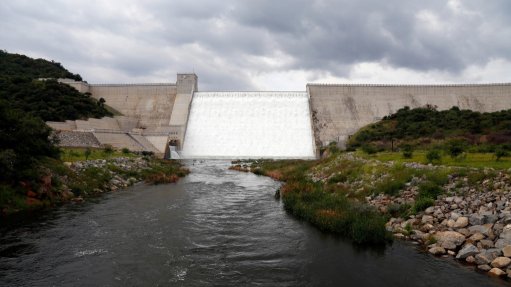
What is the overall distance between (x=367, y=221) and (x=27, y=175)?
48.9ft

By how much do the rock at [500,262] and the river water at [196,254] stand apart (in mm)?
586

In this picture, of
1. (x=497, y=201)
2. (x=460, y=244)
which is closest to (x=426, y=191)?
(x=497, y=201)

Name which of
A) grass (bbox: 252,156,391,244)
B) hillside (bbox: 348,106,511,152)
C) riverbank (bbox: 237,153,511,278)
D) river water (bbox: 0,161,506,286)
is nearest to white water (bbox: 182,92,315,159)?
hillside (bbox: 348,106,511,152)

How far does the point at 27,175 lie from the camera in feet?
57.2

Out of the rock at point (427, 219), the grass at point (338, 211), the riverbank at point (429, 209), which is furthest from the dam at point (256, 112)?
the rock at point (427, 219)

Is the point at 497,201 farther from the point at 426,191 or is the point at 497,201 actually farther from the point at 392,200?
the point at 392,200

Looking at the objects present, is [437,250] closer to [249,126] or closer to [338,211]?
[338,211]

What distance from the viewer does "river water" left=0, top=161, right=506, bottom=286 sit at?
32.2ft

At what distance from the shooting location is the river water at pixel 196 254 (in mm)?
9812

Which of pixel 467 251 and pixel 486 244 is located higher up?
pixel 486 244

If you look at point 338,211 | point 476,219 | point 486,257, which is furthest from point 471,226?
point 338,211

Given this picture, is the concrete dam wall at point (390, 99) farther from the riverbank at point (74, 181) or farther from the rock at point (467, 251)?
the rock at point (467, 251)

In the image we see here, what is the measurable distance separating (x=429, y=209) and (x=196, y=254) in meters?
8.45

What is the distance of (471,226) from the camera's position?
38.9 feet
